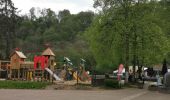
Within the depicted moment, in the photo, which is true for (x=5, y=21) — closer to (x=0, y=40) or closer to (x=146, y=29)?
(x=0, y=40)

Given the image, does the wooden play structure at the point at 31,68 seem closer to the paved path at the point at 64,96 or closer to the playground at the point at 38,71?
the playground at the point at 38,71

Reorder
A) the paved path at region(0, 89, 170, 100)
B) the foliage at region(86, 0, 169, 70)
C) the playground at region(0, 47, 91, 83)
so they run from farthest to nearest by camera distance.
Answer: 1. the playground at region(0, 47, 91, 83)
2. the foliage at region(86, 0, 169, 70)
3. the paved path at region(0, 89, 170, 100)

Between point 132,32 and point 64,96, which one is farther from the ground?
point 132,32

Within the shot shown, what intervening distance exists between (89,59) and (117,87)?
48459mm

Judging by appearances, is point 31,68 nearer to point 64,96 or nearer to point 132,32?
point 132,32

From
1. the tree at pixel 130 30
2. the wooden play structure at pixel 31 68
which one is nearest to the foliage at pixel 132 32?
the tree at pixel 130 30

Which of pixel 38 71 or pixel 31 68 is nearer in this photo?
pixel 38 71

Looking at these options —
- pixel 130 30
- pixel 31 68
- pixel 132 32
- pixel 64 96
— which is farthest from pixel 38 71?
pixel 64 96

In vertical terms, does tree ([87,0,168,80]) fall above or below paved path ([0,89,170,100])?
above

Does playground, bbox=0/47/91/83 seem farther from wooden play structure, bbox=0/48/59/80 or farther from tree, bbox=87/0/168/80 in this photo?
tree, bbox=87/0/168/80

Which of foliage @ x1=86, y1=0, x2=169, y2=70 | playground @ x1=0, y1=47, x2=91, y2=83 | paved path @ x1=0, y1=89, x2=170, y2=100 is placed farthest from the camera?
playground @ x1=0, y1=47, x2=91, y2=83

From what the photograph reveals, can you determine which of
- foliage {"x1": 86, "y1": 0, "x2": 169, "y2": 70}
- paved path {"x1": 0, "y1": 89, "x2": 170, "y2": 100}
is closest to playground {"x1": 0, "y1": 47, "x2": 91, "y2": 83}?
foliage {"x1": 86, "y1": 0, "x2": 169, "y2": 70}

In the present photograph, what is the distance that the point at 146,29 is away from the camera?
125 ft

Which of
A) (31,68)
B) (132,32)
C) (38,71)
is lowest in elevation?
(38,71)
